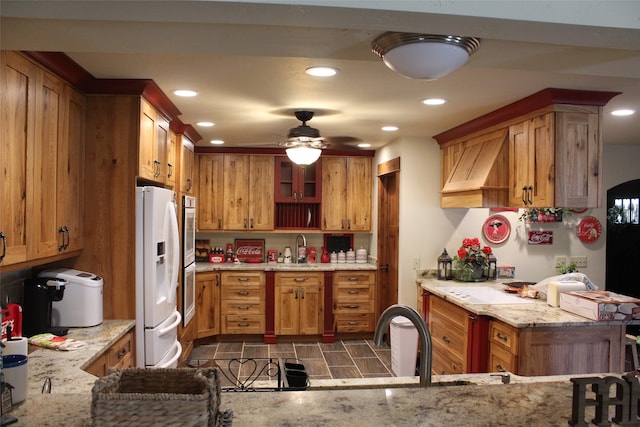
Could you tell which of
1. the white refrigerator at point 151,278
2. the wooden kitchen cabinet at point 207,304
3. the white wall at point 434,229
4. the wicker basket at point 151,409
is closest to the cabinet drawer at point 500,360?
the white wall at point 434,229

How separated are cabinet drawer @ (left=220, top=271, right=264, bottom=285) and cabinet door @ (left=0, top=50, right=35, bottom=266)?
3508mm

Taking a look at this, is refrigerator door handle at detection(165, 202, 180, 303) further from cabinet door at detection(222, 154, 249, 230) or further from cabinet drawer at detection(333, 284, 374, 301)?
cabinet drawer at detection(333, 284, 374, 301)

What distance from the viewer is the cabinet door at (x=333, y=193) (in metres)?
6.09

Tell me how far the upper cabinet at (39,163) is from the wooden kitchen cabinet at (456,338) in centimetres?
276

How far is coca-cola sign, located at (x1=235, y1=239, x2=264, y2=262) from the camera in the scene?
6.19 meters

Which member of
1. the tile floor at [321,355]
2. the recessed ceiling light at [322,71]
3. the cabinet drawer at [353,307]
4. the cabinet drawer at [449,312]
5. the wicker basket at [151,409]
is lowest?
the tile floor at [321,355]

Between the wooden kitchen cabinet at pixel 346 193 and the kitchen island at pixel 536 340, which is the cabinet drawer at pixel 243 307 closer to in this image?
the wooden kitchen cabinet at pixel 346 193

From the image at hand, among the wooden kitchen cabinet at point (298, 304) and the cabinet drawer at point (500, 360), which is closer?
the cabinet drawer at point (500, 360)

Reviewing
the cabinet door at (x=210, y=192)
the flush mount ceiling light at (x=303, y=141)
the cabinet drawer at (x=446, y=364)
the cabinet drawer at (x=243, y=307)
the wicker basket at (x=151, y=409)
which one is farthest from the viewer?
the cabinet door at (x=210, y=192)

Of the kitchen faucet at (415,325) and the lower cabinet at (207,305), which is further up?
the kitchen faucet at (415,325)

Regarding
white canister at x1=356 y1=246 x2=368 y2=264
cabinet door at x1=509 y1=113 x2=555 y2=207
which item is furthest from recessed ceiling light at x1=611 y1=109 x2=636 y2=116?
white canister at x1=356 y1=246 x2=368 y2=264

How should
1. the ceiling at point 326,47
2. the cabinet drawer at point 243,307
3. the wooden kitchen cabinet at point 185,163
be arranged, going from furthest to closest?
the cabinet drawer at point 243,307 → the wooden kitchen cabinet at point 185,163 → the ceiling at point 326,47

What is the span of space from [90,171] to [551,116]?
9.77ft

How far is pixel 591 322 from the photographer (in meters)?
2.98
